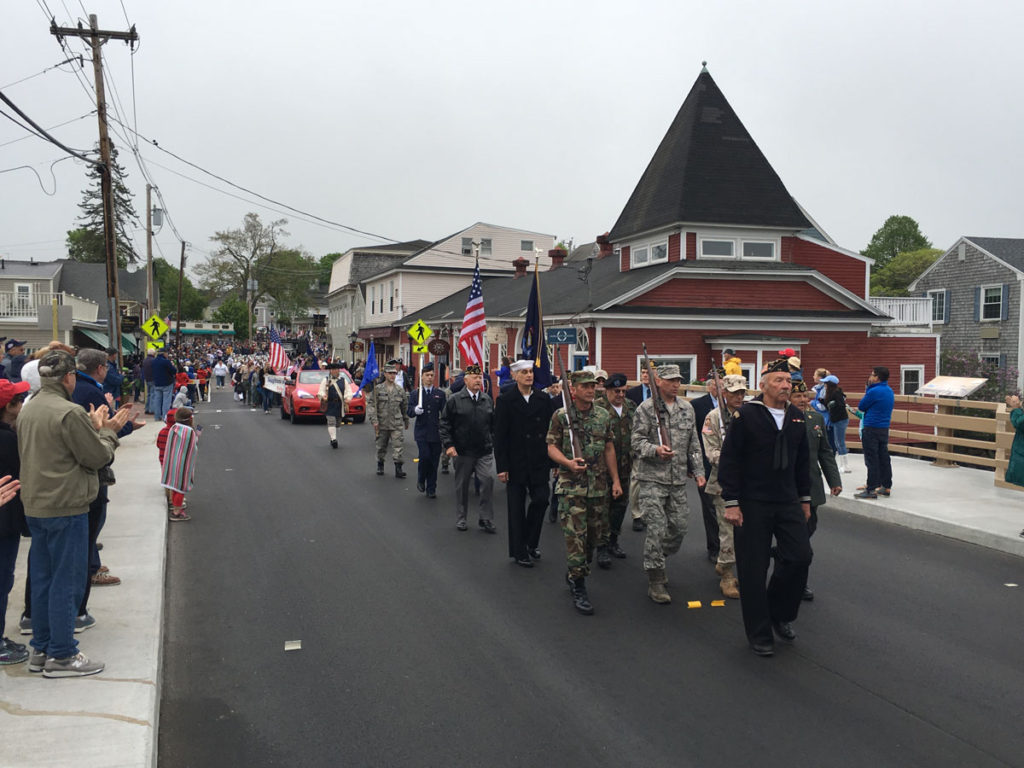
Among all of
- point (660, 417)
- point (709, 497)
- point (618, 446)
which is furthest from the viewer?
point (618, 446)

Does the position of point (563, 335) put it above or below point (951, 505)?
above

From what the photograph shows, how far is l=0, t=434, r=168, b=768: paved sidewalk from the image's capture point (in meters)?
4.07

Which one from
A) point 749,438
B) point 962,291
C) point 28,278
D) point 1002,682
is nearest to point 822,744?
point 1002,682

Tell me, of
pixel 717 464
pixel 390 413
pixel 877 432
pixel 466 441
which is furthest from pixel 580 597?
pixel 390 413

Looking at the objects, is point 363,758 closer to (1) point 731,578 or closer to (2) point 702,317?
(1) point 731,578

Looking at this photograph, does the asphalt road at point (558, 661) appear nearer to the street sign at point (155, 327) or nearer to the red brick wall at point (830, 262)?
the red brick wall at point (830, 262)

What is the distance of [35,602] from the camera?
201 inches

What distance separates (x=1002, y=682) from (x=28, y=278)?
55306 millimetres

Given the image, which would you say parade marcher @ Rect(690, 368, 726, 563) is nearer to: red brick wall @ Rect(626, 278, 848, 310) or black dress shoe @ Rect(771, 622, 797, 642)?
black dress shoe @ Rect(771, 622, 797, 642)

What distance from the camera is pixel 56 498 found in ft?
16.2

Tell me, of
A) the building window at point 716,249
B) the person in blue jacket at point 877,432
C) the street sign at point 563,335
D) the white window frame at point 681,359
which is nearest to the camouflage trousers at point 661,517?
the person in blue jacket at point 877,432

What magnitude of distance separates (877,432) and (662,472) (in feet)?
18.2

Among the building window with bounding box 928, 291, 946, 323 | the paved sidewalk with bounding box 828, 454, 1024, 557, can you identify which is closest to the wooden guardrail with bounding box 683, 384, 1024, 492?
the paved sidewalk with bounding box 828, 454, 1024, 557

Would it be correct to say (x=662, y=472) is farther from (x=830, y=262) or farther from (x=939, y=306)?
(x=939, y=306)
